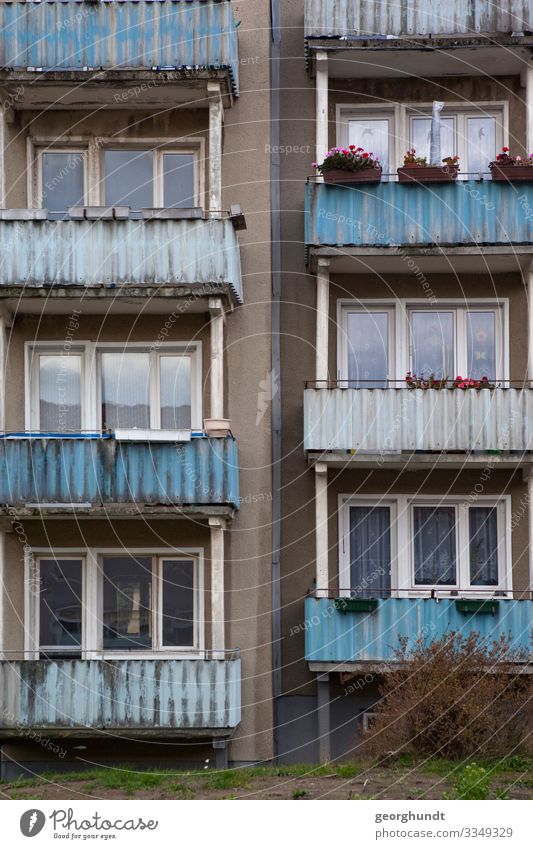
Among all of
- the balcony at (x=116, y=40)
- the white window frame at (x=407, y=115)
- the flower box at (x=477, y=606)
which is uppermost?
the balcony at (x=116, y=40)

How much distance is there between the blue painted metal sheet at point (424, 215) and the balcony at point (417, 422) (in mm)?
2753

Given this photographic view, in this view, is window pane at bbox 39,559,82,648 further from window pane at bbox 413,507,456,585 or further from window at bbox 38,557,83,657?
window pane at bbox 413,507,456,585

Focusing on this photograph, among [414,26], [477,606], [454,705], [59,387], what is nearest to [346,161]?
[414,26]

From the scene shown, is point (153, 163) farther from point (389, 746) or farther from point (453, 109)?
point (389, 746)

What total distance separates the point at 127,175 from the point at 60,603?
8.28m

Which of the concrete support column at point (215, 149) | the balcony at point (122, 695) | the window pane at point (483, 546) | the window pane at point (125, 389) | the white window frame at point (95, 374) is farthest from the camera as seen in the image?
the window pane at point (125, 389)

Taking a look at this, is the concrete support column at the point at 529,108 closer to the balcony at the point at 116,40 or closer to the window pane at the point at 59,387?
the balcony at the point at 116,40

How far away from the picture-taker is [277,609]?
86.8ft

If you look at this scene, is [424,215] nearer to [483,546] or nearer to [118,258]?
[118,258]

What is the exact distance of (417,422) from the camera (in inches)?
1017

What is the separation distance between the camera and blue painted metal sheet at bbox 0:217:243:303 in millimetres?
25734

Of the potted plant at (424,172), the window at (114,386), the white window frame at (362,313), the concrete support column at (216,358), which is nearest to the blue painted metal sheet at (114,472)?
the concrete support column at (216,358)

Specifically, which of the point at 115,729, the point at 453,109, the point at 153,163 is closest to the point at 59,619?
the point at 115,729

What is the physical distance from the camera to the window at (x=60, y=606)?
26734 mm
